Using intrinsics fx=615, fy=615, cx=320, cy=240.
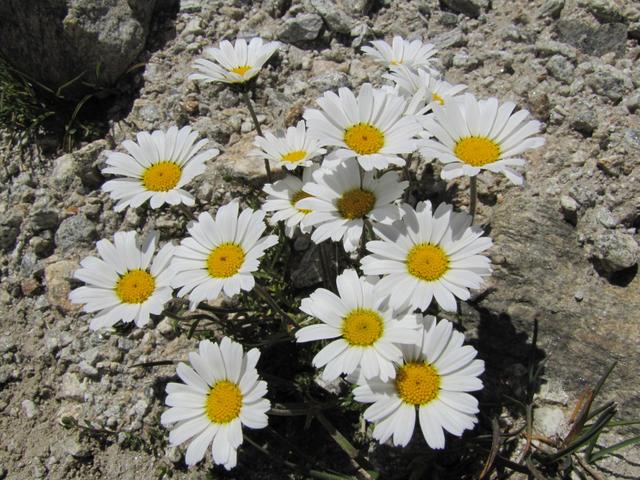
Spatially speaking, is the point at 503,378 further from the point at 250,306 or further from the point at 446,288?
the point at 250,306

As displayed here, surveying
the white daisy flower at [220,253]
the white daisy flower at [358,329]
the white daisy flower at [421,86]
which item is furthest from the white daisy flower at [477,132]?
the white daisy flower at [220,253]

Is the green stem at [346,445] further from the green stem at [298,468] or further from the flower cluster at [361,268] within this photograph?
the flower cluster at [361,268]

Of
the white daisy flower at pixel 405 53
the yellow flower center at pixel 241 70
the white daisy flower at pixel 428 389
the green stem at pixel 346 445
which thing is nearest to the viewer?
the white daisy flower at pixel 428 389

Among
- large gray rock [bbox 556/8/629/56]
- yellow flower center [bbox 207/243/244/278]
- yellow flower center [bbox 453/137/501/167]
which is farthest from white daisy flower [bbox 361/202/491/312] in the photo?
large gray rock [bbox 556/8/629/56]

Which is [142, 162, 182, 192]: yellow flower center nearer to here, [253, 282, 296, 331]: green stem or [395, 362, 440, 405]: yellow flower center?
[253, 282, 296, 331]: green stem

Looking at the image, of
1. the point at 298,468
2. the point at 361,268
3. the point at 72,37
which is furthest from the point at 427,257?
the point at 72,37

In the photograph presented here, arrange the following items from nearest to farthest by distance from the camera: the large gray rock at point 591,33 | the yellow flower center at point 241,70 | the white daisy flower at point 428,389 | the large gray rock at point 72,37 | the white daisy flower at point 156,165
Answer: the white daisy flower at point 428,389 < the white daisy flower at point 156,165 < the yellow flower center at point 241,70 < the large gray rock at point 591,33 < the large gray rock at point 72,37

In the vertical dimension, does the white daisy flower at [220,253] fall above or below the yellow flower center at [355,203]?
below

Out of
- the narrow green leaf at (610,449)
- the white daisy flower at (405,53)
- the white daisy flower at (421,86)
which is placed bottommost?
the narrow green leaf at (610,449)
